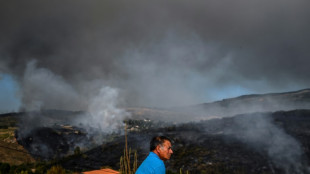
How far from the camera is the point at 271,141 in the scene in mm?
27438

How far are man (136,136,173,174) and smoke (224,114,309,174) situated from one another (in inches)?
818

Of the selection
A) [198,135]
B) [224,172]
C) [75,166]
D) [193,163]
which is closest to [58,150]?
[75,166]

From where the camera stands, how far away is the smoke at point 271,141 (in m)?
21.5

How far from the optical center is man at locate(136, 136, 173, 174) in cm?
307

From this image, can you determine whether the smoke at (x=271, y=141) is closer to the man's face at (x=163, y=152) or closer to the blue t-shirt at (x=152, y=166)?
the man's face at (x=163, y=152)

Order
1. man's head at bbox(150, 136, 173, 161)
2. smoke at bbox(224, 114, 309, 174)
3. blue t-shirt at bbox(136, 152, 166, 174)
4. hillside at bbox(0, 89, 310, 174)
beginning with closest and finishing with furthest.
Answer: blue t-shirt at bbox(136, 152, 166, 174), man's head at bbox(150, 136, 173, 161), smoke at bbox(224, 114, 309, 174), hillside at bbox(0, 89, 310, 174)

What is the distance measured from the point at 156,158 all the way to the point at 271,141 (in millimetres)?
27917

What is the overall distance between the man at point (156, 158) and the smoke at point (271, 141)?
68.2 ft

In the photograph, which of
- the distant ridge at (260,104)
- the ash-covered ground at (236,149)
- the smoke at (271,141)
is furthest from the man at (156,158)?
the distant ridge at (260,104)

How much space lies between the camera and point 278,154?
77.8 ft

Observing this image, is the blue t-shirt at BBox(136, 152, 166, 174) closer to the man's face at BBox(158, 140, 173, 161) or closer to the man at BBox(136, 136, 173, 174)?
the man at BBox(136, 136, 173, 174)

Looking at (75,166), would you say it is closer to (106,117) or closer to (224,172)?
(224,172)

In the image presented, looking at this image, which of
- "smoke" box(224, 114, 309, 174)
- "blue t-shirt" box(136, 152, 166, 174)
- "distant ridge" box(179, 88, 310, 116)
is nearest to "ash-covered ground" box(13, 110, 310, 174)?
"smoke" box(224, 114, 309, 174)

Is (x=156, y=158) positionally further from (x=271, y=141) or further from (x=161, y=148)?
(x=271, y=141)
